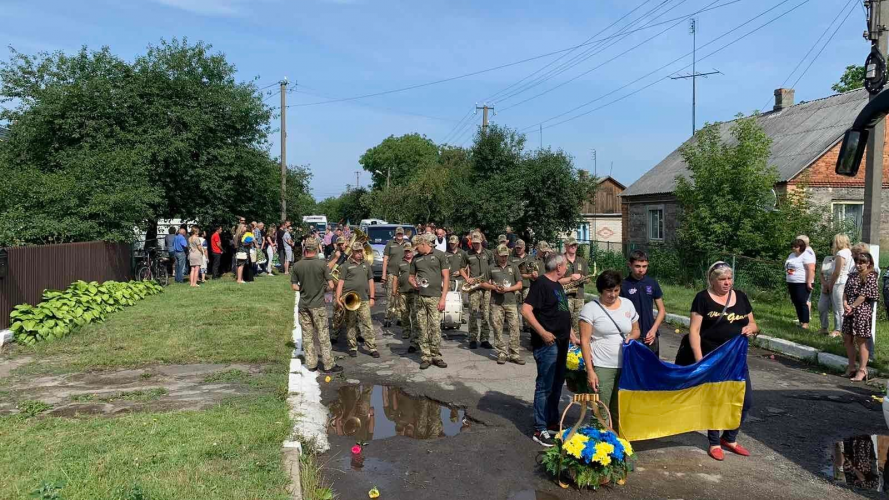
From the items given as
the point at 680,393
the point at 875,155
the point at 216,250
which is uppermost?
the point at 875,155

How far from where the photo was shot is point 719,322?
6.04m

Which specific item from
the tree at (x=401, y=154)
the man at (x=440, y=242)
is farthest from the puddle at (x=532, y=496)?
the tree at (x=401, y=154)

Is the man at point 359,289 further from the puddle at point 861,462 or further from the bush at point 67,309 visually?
the puddle at point 861,462

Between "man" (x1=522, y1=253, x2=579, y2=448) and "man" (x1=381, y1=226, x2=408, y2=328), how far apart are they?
203 inches

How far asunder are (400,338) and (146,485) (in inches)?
289

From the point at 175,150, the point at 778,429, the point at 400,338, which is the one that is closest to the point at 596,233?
the point at 175,150

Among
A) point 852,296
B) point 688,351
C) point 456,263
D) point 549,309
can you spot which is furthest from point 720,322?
point 456,263

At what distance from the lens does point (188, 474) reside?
16.7ft

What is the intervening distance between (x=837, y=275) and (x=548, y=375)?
21.7 feet

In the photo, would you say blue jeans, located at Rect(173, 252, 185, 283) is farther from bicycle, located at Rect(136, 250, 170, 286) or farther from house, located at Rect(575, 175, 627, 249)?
house, located at Rect(575, 175, 627, 249)

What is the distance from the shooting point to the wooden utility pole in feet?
34.7

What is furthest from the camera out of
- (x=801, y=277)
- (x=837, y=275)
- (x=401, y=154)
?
(x=401, y=154)

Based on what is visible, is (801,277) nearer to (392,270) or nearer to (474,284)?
(474,284)

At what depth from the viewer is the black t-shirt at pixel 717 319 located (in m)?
6.02
